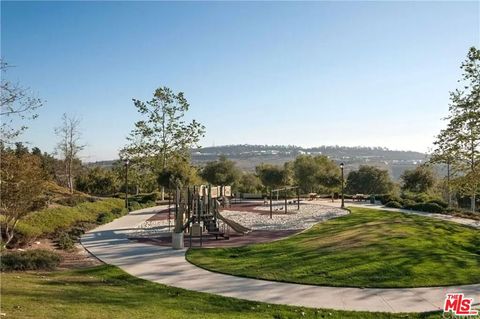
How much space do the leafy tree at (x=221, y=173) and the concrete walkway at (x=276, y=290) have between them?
23.2 metres

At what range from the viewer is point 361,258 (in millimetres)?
13875

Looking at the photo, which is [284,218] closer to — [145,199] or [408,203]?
[408,203]

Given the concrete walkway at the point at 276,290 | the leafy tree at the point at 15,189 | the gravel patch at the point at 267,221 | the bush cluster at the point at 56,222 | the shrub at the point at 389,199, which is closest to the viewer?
the concrete walkway at the point at 276,290

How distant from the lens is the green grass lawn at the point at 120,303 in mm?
8328

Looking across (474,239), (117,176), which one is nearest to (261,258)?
(474,239)

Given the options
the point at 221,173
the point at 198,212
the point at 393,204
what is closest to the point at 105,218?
the point at 198,212

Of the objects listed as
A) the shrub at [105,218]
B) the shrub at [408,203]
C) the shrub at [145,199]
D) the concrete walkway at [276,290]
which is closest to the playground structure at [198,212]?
the concrete walkway at [276,290]

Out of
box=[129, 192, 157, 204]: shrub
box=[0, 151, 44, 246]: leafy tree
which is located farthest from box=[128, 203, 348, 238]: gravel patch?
box=[129, 192, 157, 204]: shrub

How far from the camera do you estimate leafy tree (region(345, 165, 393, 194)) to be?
175 feet

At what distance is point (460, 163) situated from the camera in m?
23.1

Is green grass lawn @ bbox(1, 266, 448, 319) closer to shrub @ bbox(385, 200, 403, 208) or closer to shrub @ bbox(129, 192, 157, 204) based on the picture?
shrub @ bbox(385, 200, 403, 208)

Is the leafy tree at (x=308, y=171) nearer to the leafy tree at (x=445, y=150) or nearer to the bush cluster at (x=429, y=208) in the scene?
the bush cluster at (x=429, y=208)

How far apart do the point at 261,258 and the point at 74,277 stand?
6042 mm

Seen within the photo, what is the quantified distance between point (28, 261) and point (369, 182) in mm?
46524
